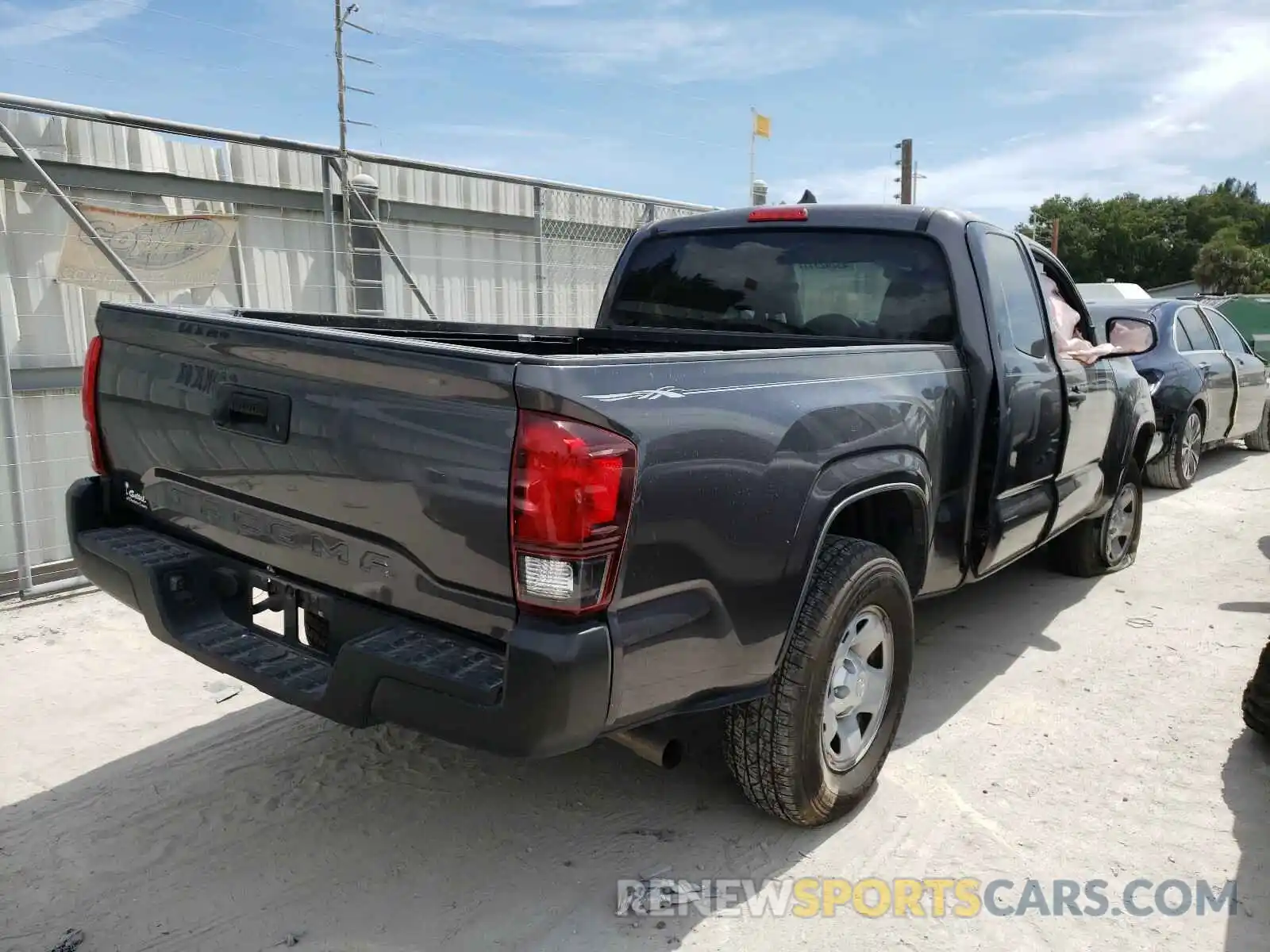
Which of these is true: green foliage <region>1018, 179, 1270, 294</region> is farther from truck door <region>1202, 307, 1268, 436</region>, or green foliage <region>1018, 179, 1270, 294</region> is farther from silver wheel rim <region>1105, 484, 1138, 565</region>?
silver wheel rim <region>1105, 484, 1138, 565</region>

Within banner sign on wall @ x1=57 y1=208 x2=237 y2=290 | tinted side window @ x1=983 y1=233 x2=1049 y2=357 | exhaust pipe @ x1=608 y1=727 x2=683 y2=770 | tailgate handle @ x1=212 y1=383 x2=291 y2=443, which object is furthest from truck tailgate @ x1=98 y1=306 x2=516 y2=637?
banner sign on wall @ x1=57 y1=208 x2=237 y2=290

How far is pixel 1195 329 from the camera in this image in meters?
8.98

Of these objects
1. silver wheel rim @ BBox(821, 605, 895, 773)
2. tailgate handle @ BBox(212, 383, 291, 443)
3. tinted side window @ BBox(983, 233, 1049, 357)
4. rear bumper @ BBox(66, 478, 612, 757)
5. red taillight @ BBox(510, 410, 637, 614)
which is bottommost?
silver wheel rim @ BBox(821, 605, 895, 773)

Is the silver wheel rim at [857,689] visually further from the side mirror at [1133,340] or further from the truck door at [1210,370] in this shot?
the truck door at [1210,370]

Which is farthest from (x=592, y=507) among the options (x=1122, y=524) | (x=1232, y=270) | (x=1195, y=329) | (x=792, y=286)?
(x=1232, y=270)

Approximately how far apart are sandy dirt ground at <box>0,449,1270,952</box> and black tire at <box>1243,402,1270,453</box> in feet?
25.5

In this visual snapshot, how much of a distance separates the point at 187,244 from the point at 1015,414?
5159 millimetres

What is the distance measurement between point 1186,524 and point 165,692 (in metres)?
7.04

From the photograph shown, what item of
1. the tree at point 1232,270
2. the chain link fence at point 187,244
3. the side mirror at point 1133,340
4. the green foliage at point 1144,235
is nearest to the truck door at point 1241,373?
the side mirror at point 1133,340

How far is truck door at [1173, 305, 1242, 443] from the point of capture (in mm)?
8516

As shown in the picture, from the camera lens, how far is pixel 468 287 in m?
8.26

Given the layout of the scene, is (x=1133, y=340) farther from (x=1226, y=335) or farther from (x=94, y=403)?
(x=1226, y=335)

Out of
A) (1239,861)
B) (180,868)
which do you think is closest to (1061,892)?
(1239,861)

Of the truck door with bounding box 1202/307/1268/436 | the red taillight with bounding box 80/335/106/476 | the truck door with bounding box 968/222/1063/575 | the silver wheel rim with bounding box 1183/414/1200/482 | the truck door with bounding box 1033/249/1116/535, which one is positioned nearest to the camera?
the red taillight with bounding box 80/335/106/476
